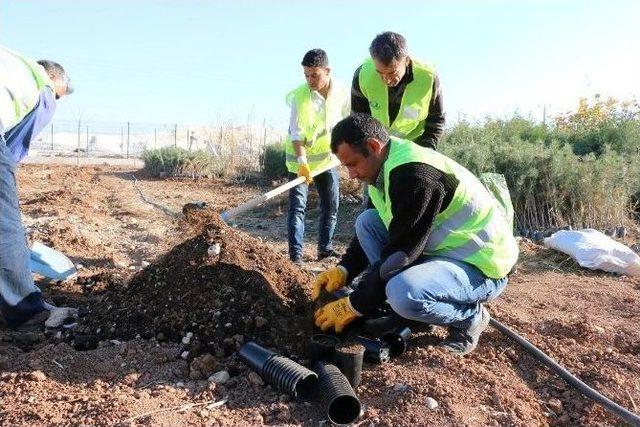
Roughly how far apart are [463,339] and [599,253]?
9.41 feet

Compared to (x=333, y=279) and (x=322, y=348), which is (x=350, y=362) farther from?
(x=333, y=279)

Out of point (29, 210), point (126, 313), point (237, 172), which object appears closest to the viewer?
point (126, 313)

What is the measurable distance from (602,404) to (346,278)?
1298mm

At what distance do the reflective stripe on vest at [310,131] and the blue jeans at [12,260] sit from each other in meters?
2.28

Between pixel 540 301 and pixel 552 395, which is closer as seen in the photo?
pixel 552 395

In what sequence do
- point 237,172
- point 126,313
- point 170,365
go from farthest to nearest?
1. point 237,172
2. point 126,313
3. point 170,365

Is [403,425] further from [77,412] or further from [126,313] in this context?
[126,313]

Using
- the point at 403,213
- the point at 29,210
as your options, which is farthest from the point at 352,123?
the point at 29,210

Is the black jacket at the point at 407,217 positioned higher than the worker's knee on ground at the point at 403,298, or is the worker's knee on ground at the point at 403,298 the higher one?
the black jacket at the point at 407,217

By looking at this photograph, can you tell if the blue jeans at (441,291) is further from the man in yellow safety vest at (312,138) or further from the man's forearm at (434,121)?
the man in yellow safety vest at (312,138)

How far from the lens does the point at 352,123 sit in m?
2.51

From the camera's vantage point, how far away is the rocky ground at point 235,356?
7.57ft

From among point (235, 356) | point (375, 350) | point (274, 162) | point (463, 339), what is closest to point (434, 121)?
point (463, 339)

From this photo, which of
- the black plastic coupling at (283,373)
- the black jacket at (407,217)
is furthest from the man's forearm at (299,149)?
the black plastic coupling at (283,373)
